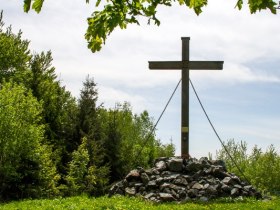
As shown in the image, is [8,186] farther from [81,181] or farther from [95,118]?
[95,118]

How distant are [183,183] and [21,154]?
1099 centimetres

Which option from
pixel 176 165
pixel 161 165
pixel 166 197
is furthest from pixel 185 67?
pixel 166 197

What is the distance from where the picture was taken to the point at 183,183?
76.0 ft

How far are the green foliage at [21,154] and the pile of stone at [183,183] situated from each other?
651 centimetres

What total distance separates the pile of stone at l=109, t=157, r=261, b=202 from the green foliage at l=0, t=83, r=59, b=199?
6.51 meters

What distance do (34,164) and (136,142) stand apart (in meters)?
27.3

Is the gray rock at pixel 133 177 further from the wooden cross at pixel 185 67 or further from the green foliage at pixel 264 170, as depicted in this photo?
the green foliage at pixel 264 170

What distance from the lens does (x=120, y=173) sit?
107ft

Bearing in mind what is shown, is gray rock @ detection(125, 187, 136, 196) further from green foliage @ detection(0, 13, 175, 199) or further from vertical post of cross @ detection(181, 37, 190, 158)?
vertical post of cross @ detection(181, 37, 190, 158)

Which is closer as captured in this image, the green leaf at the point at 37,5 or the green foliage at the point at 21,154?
the green leaf at the point at 37,5

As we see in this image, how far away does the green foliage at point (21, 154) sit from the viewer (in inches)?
1088

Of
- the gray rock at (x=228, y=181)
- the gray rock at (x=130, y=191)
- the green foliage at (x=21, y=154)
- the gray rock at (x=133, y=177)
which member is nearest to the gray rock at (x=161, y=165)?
the gray rock at (x=133, y=177)

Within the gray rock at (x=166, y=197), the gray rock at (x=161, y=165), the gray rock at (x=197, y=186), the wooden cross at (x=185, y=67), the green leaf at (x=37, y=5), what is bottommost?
the gray rock at (x=166, y=197)

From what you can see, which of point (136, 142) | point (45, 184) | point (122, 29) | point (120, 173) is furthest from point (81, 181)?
point (136, 142)
